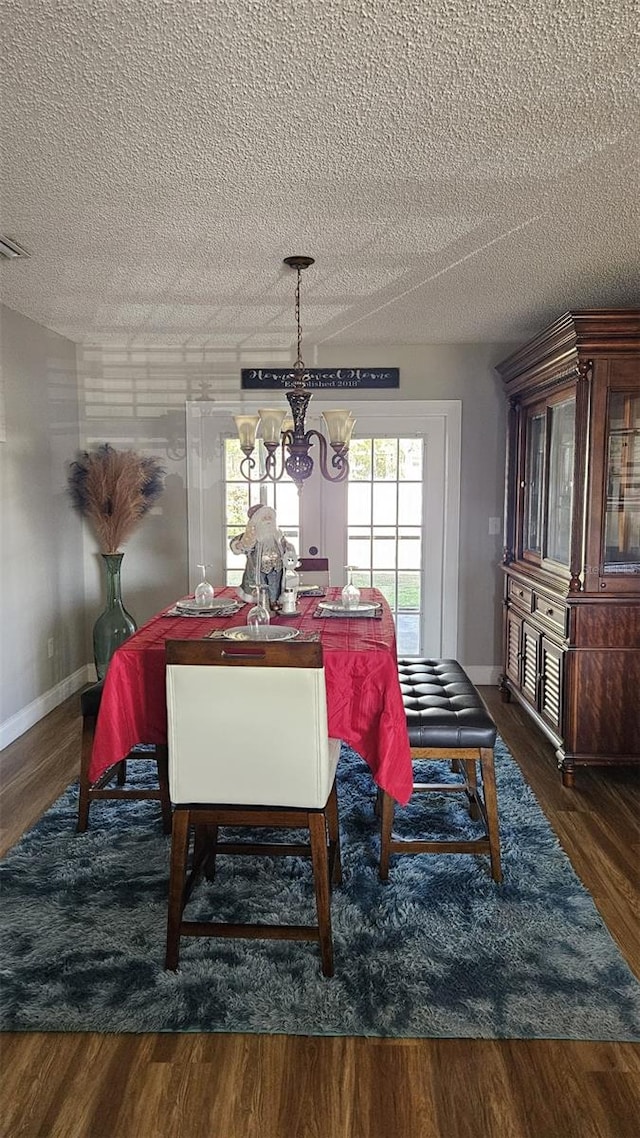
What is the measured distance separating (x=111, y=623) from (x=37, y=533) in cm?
74

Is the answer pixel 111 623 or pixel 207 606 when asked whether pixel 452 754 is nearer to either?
pixel 207 606

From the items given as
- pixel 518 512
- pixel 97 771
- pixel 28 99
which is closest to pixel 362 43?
pixel 28 99

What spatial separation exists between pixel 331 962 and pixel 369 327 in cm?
367

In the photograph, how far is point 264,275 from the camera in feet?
11.8

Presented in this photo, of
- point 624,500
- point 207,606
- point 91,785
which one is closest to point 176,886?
point 91,785

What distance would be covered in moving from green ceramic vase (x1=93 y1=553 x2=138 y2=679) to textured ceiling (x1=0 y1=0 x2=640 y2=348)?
1671mm

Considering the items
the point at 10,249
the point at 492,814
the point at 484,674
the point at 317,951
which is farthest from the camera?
the point at 484,674

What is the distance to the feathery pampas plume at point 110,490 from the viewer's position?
490cm

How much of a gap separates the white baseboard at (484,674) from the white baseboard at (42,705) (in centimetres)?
271

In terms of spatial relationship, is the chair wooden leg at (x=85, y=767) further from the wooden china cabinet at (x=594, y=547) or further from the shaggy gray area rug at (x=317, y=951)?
the wooden china cabinet at (x=594, y=547)

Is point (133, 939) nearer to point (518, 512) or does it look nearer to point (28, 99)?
point (28, 99)

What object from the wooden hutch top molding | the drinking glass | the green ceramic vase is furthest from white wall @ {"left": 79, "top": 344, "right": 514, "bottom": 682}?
the drinking glass

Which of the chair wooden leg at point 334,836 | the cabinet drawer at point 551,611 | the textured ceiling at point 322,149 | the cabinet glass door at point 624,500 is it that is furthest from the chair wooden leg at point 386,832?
the textured ceiling at point 322,149

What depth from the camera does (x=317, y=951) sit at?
7.41 feet
